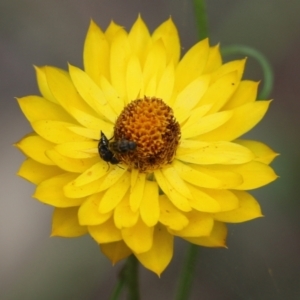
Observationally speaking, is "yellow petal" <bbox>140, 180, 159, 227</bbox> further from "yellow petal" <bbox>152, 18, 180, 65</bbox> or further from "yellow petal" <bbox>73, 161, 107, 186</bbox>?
"yellow petal" <bbox>152, 18, 180, 65</bbox>

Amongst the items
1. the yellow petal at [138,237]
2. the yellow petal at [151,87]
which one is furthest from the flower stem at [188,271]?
the yellow petal at [151,87]

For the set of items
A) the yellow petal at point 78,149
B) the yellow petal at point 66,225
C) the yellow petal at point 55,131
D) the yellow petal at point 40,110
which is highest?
the yellow petal at point 40,110

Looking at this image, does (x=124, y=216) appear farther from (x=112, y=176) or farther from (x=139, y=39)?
(x=139, y=39)

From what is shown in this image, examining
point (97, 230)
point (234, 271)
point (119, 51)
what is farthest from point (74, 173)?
point (234, 271)

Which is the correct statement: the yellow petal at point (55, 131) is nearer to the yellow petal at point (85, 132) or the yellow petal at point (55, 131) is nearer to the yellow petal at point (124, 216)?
the yellow petal at point (85, 132)

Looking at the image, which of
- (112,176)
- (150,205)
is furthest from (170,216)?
(112,176)
